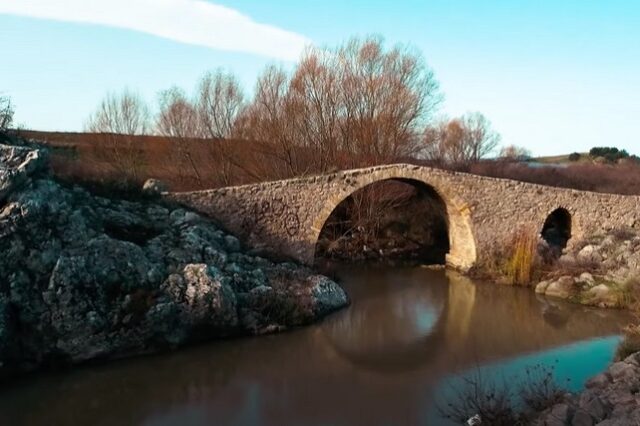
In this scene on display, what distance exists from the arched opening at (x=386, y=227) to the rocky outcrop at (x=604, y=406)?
12.8 meters

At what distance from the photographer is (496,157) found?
35.1 meters

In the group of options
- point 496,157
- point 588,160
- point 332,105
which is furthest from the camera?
point 588,160

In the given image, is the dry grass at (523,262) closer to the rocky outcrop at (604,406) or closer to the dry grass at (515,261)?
the dry grass at (515,261)

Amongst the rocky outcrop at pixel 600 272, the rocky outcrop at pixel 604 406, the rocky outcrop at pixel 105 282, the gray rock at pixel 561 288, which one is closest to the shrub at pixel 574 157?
the rocky outcrop at pixel 600 272

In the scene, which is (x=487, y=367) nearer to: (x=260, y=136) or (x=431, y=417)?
(x=431, y=417)

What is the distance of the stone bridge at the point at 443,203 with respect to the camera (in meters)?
14.7

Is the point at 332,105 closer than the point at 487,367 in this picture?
No

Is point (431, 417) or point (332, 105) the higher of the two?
point (332, 105)

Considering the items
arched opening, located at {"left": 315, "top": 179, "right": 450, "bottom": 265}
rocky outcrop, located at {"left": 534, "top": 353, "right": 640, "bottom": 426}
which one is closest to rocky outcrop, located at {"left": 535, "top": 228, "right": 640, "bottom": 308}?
arched opening, located at {"left": 315, "top": 179, "right": 450, "bottom": 265}

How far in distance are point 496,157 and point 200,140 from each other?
1954 cm

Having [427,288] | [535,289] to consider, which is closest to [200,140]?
[427,288]

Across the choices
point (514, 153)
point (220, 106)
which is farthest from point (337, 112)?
point (514, 153)

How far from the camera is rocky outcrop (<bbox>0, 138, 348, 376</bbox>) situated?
380 inches

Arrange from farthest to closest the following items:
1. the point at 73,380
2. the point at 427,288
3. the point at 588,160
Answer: the point at 588,160, the point at 427,288, the point at 73,380
